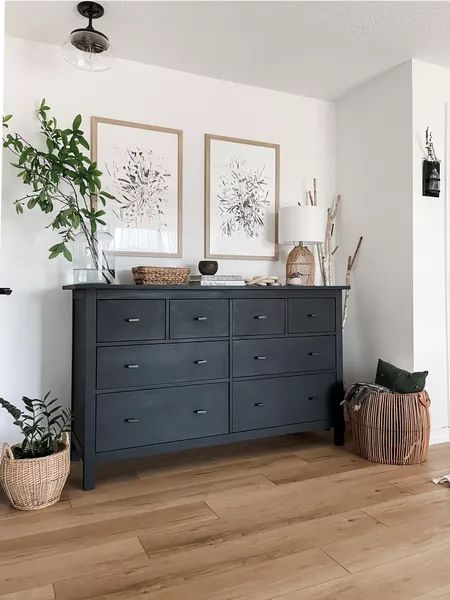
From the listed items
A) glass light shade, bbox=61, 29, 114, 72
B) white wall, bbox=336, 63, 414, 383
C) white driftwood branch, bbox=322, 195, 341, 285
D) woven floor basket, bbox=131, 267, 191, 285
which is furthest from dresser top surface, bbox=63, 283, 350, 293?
glass light shade, bbox=61, 29, 114, 72

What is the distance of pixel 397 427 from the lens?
2.53 metres

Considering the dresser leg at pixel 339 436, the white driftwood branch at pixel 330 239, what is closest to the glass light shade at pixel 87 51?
the white driftwood branch at pixel 330 239

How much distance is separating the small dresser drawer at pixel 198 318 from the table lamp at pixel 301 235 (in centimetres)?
69

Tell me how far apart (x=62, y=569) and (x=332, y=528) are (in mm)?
1032

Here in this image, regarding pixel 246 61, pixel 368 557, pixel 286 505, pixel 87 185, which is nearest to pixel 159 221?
pixel 87 185

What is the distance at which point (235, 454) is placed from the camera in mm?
2738

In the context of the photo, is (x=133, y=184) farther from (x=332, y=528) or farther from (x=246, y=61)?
(x=332, y=528)

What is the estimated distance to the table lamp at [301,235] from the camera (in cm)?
288

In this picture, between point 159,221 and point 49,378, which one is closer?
point 49,378

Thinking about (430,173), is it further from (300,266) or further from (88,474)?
(88,474)

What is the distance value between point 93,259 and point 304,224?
1.31 meters

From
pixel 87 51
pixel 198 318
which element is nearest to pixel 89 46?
pixel 87 51

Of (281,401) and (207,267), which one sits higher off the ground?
(207,267)

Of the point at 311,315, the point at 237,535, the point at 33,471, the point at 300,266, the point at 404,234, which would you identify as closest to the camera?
the point at 237,535
